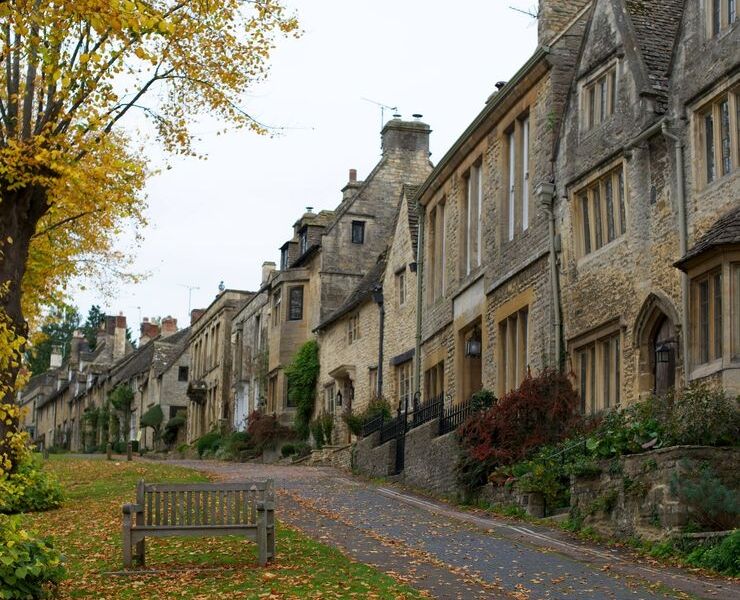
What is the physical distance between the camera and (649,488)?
15578mm

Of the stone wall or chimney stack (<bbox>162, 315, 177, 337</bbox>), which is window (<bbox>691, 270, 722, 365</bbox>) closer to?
the stone wall

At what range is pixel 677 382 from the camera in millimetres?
19031

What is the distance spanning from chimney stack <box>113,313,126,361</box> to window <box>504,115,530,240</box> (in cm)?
7172

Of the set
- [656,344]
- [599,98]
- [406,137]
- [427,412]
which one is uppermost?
[406,137]

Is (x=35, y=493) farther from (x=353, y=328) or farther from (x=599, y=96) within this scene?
(x=353, y=328)

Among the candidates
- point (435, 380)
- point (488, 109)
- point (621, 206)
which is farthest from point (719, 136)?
point (435, 380)

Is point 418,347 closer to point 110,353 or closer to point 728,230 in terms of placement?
point 728,230

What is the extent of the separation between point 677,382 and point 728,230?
3009 mm

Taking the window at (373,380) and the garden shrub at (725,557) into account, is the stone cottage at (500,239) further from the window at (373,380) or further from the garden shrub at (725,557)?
the garden shrub at (725,557)

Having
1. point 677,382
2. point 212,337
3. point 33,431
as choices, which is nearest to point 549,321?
point 677,382

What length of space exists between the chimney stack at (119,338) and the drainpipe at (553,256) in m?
74.6

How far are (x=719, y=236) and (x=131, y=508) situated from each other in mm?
9107

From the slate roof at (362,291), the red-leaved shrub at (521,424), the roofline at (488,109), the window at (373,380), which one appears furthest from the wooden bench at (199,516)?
the slate roof at (362,291)

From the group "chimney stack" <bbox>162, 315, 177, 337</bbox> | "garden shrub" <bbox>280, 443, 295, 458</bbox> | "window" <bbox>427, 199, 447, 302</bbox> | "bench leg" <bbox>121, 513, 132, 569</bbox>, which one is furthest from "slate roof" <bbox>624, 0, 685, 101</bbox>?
"chimney stack" <bbox>162, 315, 177, 337</bbox>
